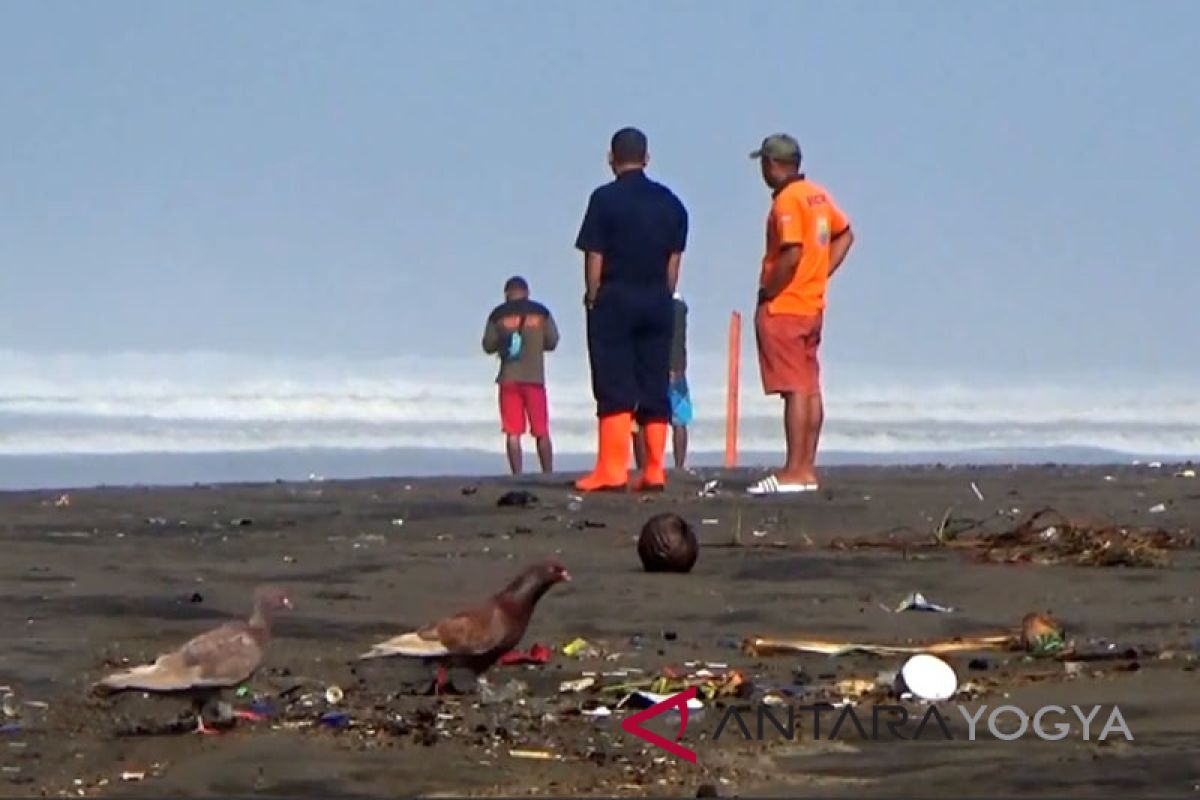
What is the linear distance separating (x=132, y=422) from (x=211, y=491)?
15831 mm

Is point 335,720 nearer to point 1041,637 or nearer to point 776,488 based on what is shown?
point 1041,637

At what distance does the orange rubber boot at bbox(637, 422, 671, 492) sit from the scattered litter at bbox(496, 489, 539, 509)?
0.83 m

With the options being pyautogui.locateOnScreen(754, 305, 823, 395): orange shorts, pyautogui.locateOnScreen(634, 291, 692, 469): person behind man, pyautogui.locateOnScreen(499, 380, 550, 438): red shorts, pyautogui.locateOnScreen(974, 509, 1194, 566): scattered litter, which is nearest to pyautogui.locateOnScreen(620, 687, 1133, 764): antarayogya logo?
pyautogui.locateOnScreen(974, 509, 1194, 566): scattered litter

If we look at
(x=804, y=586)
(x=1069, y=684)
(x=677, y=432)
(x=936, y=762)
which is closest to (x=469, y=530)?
(x=804, y=586)

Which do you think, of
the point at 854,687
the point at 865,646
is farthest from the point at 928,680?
the point at 865,646

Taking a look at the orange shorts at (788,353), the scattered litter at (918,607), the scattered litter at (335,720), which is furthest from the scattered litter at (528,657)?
the orange shorts at (788,353)

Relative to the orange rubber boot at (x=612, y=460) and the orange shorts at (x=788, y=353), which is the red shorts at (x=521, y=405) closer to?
the orange rubber boot at (x=612, y=460)

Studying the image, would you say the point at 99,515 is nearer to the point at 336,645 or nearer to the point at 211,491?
the point at 211,491

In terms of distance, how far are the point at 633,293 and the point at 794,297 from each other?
2.62 ft

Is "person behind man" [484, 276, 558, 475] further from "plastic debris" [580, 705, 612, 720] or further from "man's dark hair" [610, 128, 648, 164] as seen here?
"plastic debris" [580, 705, 612, 720]

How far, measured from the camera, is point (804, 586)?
30.8 ft

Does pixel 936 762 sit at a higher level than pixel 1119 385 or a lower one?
lower

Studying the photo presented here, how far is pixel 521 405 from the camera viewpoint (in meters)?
19.8

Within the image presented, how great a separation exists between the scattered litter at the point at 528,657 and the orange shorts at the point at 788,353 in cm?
580
